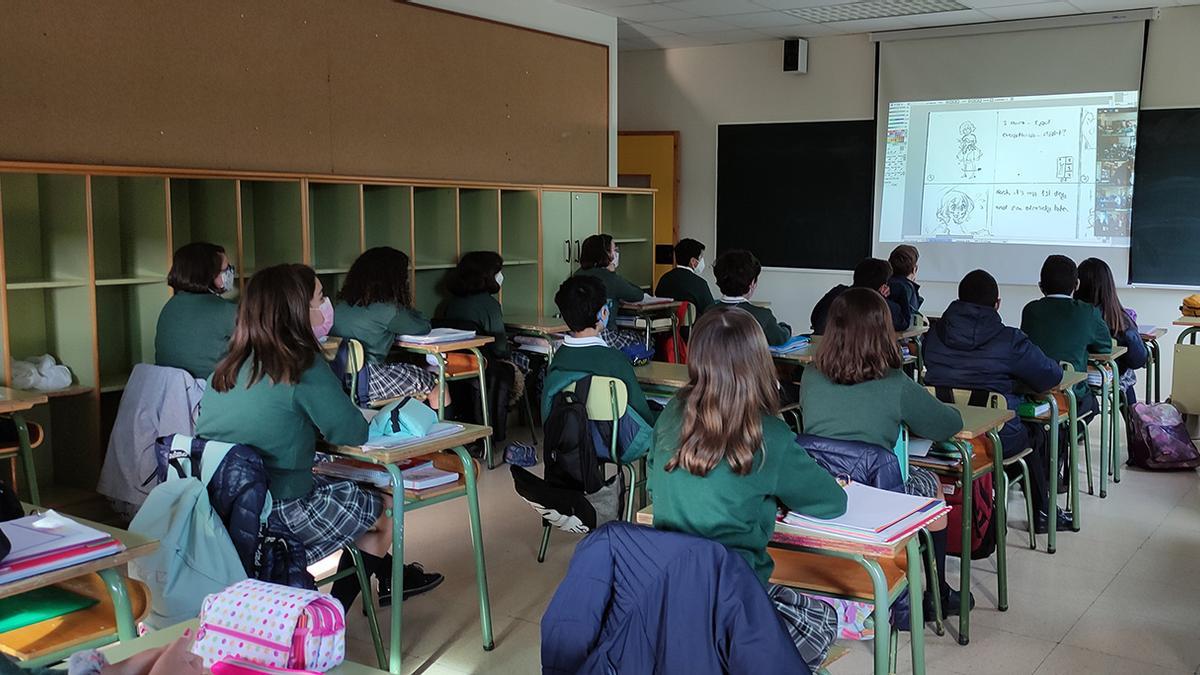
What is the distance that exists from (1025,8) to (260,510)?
699cm

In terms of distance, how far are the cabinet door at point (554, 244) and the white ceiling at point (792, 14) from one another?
1483 mm

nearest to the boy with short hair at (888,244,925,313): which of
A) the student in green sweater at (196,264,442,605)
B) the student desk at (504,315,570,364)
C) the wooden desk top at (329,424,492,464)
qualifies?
the student desk at (504,315,570,364)

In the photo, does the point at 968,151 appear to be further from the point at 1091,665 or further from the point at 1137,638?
the point at 1091,665

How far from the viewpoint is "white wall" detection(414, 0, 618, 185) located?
22.8ft

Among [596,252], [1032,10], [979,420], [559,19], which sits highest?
[1032,10]

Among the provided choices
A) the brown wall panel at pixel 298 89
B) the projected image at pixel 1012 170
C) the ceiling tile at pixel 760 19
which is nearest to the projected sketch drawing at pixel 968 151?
the projected image at pixel 1012 170

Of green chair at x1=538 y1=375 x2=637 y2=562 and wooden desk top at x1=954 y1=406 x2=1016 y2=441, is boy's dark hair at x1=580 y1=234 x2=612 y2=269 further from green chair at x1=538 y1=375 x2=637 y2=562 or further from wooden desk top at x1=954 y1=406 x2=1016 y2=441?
wooden desk top at x1=954 y1=406 x2=1016 y2=441

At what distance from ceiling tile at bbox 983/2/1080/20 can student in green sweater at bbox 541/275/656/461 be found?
5.27 metres

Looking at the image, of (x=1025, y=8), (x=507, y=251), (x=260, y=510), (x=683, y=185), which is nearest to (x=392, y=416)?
(x=260, y=510)

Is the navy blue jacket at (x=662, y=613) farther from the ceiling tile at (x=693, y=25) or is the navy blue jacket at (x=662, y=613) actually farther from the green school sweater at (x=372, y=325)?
the ceiling tile at (x=693, y=25)

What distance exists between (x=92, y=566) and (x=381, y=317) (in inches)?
141

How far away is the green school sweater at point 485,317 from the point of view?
6203 mm

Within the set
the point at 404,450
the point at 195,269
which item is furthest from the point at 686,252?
the point at 404,450

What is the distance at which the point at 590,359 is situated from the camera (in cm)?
384
